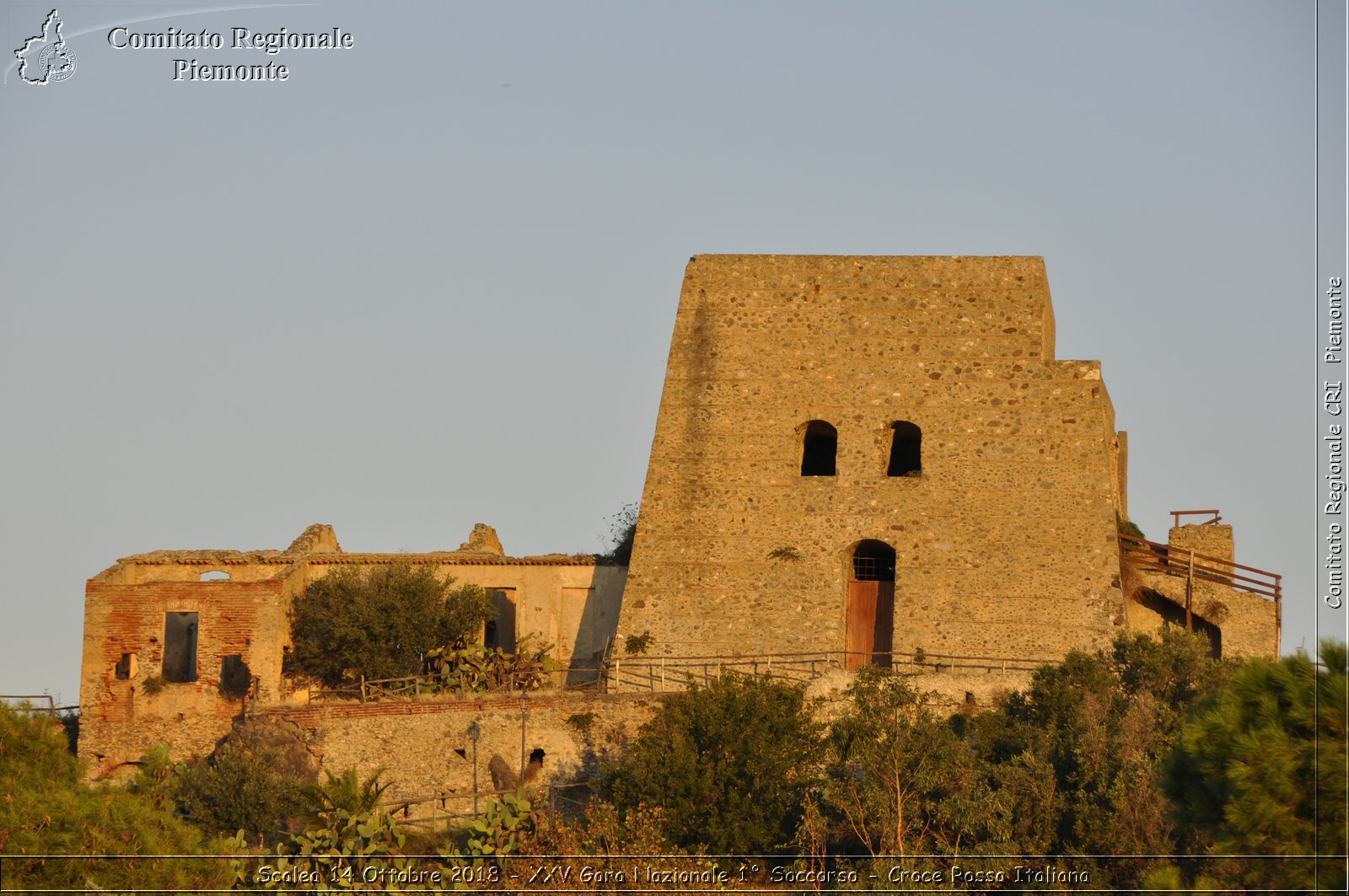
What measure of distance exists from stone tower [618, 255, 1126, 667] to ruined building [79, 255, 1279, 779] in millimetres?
29

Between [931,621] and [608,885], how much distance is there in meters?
7.99

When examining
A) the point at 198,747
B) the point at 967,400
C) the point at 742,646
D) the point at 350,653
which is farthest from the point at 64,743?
the point at 967,400

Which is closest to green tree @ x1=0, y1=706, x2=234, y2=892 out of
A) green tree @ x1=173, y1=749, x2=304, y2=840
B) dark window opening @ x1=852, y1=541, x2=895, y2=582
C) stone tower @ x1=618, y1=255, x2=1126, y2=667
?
green tree @ x1=173, y1=749, x2=304, y2=840

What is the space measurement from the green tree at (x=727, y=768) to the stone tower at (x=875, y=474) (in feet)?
11.5

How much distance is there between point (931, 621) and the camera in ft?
93.0

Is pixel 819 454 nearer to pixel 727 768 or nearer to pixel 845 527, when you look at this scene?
pixel 845 527

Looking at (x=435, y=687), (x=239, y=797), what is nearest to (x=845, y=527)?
(x=435, y=687)

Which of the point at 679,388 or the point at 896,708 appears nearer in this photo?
the point at 896,708

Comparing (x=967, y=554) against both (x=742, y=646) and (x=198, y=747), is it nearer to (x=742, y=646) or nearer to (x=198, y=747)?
(x=742, y=646)

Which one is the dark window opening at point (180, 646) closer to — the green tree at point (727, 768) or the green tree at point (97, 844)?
the green tree at point (727, 768)

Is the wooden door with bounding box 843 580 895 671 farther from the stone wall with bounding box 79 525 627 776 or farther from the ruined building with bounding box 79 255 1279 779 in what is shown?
the stone wall with bounding box 79 525 627 776

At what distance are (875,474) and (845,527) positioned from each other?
911 mm

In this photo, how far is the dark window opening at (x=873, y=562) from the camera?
96.9ft

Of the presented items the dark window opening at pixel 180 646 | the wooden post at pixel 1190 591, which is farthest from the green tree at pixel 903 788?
the dark window opening at pixel 180 646
